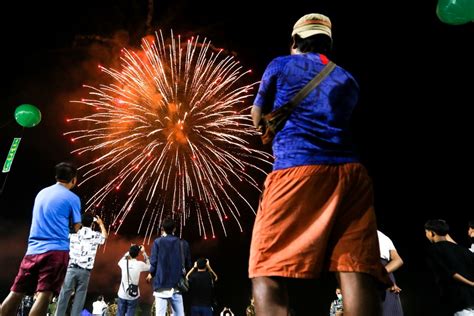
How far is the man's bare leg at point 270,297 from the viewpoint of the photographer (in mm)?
1967

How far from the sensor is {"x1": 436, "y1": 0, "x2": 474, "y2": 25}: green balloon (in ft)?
20.0

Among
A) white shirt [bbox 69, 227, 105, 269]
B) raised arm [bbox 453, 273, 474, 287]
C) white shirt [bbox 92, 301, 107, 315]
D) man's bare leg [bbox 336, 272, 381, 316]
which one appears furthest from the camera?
white shirt [bbox 92, 301, 107, 315]

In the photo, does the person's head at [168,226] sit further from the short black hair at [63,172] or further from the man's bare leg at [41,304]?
the man's bare leg at [41,304]

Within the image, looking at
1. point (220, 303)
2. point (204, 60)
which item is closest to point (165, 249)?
point (204, 60)

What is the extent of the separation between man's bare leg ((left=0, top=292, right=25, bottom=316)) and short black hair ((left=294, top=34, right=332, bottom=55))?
3936 mm

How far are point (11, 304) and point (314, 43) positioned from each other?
405 centimetres

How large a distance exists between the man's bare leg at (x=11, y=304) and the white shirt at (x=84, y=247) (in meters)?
→ 2.36

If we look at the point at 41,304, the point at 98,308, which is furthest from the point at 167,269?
the point at 98,308

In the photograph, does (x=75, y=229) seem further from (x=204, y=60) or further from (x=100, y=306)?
(x=100, y=306)

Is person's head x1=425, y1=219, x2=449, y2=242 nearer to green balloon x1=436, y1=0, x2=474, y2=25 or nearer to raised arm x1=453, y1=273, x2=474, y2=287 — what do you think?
raised arm x1=453, y1=273, x2=474, y2=287

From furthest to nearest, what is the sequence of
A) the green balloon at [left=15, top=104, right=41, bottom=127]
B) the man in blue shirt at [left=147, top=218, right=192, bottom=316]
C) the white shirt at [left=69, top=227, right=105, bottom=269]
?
1. the green balloon at [left=15, top=104, right=41, bottom=127]
2. the man in blue shirt at [left=147, top=218, right=192, bottom=316]
3. the white shirt at [left=69, top=227, right=105, bottom=269]

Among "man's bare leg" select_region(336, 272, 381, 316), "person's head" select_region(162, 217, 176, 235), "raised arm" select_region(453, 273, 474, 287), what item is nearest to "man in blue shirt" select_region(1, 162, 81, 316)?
"person's head" select_region(162, 217, 176, 235)

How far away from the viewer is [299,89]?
2.24 meters

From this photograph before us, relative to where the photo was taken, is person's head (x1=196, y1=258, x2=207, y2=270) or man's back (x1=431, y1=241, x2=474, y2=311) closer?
man's back (x1=431, y1=241, x2=474, y2=311)
